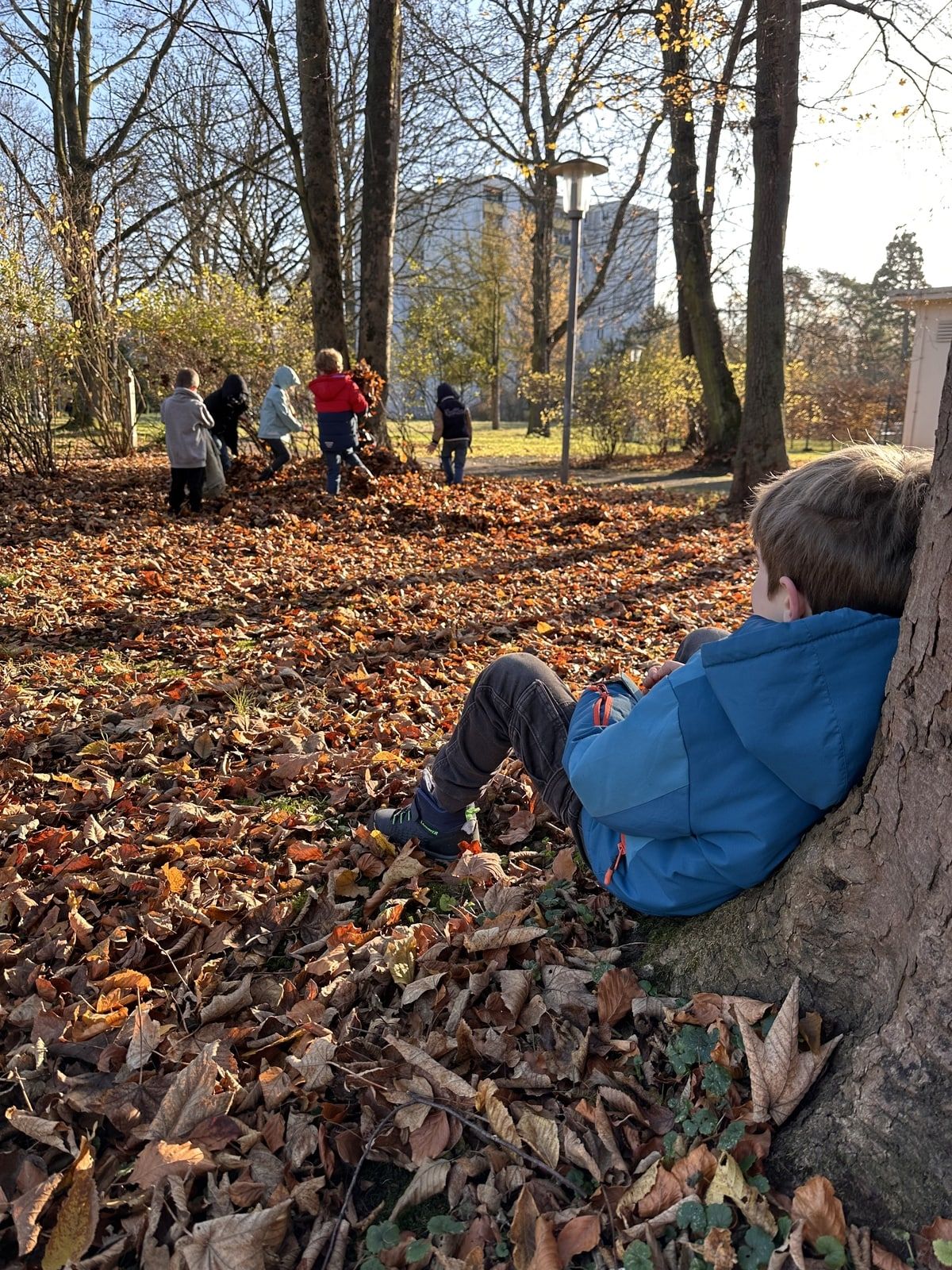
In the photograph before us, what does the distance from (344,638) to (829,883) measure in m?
3.55

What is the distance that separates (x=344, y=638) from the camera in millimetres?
4871

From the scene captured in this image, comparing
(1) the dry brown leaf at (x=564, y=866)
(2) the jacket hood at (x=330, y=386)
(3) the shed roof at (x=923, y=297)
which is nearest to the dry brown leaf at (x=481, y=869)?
(1) the dry brown leaf at (x=564, y=866)

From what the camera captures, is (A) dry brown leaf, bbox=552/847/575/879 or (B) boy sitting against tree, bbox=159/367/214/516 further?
(B) boy sitting against tree, bbox=159/367/214/516

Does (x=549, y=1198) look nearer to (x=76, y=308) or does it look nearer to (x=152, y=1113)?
(x=152, y=1113)

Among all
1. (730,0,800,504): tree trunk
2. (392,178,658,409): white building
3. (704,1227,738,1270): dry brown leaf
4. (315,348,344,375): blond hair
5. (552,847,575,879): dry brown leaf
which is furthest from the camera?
(392,178,658,409): white building

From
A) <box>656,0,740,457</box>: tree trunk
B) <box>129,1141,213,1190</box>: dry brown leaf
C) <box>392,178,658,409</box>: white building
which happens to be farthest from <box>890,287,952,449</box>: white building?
<box>129,1141,213,1190</box>: dry brown leaf

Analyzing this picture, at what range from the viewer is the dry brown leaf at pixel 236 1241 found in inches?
60.1

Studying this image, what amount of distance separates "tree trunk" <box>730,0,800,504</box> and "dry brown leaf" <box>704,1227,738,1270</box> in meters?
8.76

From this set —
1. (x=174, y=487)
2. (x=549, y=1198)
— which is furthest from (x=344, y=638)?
(x=174, y=487)

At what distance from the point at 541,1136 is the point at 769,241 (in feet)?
33.3

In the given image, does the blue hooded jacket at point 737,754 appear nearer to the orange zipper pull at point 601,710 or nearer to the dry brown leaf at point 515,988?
the orange zipper pull at point 601,710

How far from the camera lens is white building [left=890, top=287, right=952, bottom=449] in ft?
53.1

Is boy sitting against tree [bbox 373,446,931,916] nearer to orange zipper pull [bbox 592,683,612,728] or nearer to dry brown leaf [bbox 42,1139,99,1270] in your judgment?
orange zipper pull [bbox 592,683,612,728]

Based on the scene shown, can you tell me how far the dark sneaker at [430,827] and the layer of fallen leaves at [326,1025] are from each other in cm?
7
